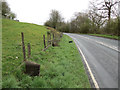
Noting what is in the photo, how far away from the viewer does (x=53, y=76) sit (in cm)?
472

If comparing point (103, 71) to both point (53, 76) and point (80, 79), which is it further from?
point (53, 76)

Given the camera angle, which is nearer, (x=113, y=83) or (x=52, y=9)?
(x=113, y=83)

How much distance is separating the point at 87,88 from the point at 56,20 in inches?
1834

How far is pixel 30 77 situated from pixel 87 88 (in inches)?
88.3

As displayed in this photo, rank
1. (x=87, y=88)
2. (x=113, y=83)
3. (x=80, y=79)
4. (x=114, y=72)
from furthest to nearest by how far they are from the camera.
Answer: (x=114, y=72), (x=80, y=79), (x=113, y=83), (x=87, y=88)

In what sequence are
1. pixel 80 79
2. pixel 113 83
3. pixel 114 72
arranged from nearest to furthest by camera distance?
pixel 113 83 < pixel 80 79 < pixel 114 72

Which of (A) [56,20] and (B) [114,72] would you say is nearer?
(B) [114,72]

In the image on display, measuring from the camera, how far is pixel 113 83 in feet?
14.0

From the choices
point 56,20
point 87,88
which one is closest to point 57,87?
point 87,88

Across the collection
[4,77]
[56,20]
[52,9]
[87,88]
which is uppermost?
[52,9]

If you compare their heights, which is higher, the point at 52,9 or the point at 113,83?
the point at 52,9

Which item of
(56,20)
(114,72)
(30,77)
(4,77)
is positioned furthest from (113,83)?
(56,20)

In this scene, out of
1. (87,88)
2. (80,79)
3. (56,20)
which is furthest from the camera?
(56,20)

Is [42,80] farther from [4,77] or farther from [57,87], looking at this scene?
[4,77]
